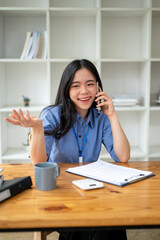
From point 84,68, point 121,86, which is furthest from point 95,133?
point 121,86

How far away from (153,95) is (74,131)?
170cm

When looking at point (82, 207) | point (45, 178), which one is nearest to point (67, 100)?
point (45, 178)

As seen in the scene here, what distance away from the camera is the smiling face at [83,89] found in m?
1.65

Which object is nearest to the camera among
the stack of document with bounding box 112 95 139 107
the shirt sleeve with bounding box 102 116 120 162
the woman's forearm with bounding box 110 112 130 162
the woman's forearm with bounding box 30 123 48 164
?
the woman's forearm with bounding box 30 123 48 164

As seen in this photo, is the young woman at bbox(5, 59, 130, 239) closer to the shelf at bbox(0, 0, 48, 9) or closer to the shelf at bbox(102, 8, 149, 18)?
Result: the shelf at bbox(102, 8, 149, 18)

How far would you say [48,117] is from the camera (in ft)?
5.50

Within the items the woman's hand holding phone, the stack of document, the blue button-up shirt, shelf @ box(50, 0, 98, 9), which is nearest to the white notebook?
the blue button-up shirt

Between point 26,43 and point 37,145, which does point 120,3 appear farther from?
point 37,145

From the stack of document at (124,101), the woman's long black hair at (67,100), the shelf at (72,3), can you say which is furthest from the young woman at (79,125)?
the shelf at (72,3)

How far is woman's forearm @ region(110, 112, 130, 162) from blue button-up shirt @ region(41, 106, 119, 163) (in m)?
0.05

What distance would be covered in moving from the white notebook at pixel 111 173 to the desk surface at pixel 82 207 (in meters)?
0.04

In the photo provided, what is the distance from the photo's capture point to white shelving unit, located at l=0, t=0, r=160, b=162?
2.84 metres

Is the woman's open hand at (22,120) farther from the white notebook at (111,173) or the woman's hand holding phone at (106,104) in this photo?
the woman's hand holding phone at (106,104)

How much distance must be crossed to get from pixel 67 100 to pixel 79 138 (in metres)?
0.26
